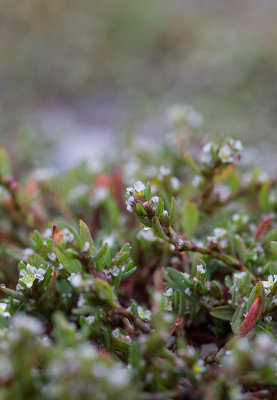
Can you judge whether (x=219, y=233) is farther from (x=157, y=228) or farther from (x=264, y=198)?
(x=264, y=198)

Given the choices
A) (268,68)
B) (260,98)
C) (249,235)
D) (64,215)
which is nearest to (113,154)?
(64,215)

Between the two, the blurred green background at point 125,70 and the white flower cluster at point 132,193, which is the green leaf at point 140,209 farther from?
the blurred green background at point 125,70

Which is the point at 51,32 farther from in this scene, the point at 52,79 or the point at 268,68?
the point at 268,68

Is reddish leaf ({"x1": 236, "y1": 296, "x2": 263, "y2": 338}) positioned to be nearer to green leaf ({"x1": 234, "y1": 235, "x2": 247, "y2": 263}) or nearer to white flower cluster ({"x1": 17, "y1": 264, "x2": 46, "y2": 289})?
green leaf ({"x1": 234, "y1": 235, "x2": 247, "y2": 263})

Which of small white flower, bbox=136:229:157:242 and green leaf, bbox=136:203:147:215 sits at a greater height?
small white flower, bbox=136:229:157:242

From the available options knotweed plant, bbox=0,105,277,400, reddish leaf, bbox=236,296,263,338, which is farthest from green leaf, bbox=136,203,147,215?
reddish leaf, bbox=236,296,263,338
